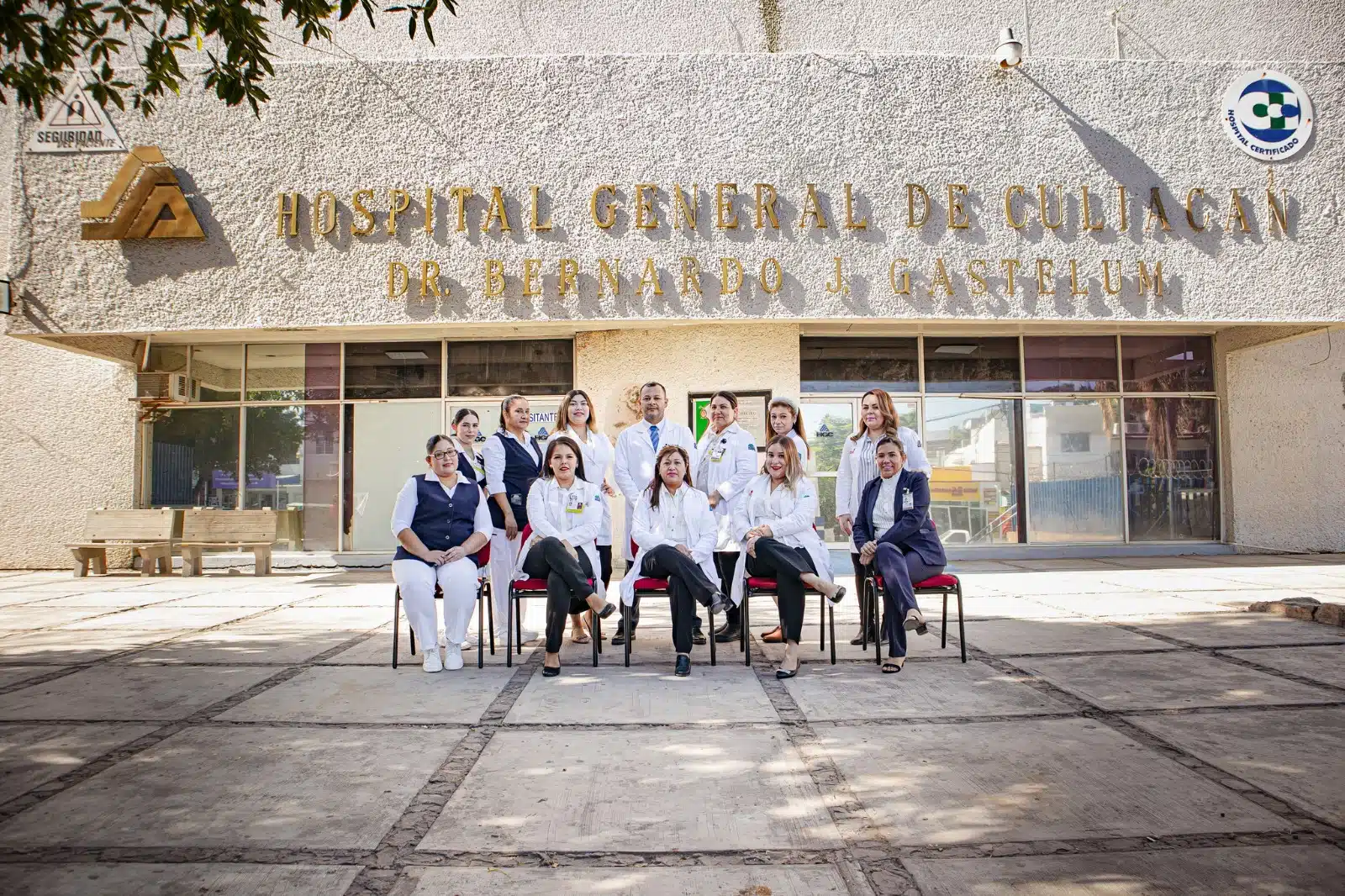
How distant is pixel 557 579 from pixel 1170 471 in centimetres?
1069

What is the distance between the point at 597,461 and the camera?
238 inches

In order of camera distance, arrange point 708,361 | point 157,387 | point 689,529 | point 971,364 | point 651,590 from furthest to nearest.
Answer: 1. point 971,364
2. point 157,387
3. point 708,361
4. point 689,529
5. point 651,590

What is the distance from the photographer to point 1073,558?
1138 cm

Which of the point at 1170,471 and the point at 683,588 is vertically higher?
the point at 1170,471

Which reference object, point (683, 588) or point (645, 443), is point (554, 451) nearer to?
point (645, 443)

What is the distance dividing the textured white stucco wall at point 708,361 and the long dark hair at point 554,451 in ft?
16.2

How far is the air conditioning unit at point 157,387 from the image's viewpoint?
1139 cm

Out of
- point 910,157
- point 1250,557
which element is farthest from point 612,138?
point 1250,557

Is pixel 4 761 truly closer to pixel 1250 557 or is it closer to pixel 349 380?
pixel 349 380

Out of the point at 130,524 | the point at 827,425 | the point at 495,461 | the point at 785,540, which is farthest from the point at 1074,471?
the point at 130,524

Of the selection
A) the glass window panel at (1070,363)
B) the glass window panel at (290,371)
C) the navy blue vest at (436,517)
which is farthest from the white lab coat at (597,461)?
the glass window panel at (1070,363)

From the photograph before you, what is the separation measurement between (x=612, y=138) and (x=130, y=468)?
8128mm

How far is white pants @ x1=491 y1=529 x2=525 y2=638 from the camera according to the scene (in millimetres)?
5809

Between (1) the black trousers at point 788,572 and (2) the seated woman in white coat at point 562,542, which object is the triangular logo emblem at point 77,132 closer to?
(2) the seated woman in white coat at point 562,542
